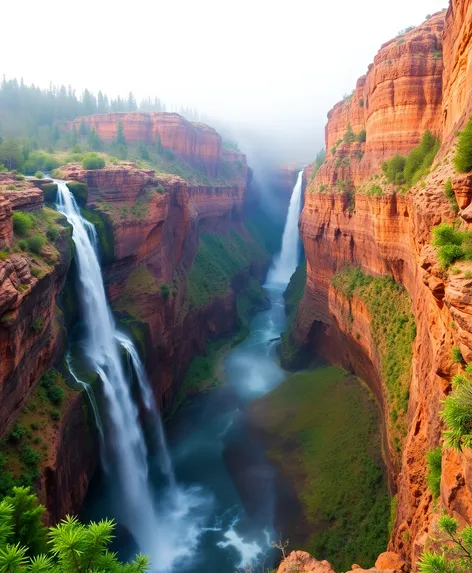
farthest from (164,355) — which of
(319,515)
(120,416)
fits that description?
(319,515)

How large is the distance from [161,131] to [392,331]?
61403mm

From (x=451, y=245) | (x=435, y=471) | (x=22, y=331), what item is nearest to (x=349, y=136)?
(x=451, y=245)

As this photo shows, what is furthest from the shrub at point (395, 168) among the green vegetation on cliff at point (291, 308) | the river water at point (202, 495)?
the river water at point (202, 495)

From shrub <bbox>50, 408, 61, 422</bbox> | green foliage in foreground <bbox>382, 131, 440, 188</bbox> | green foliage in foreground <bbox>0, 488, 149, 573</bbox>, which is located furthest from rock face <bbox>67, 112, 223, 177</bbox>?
green foliage in foreground <bbox>0, 488, 149, 573</bbox>

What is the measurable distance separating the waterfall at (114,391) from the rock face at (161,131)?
45.4 meters

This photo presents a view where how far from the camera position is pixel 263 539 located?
21.8 meters

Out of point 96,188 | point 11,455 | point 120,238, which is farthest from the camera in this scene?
point 96,188

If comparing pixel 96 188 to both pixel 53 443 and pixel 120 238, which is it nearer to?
pixel 120 238

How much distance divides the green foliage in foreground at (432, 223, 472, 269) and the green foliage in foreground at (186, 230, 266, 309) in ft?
106

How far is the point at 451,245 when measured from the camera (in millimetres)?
11258

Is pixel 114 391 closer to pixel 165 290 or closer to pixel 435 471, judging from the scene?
pixel 165 290

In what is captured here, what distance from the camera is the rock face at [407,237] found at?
38.3 feet

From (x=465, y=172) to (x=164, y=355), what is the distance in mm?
26277

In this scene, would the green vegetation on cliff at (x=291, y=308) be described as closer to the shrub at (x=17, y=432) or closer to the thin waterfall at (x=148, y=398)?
the thin waterfall at (x=148, y=398)
